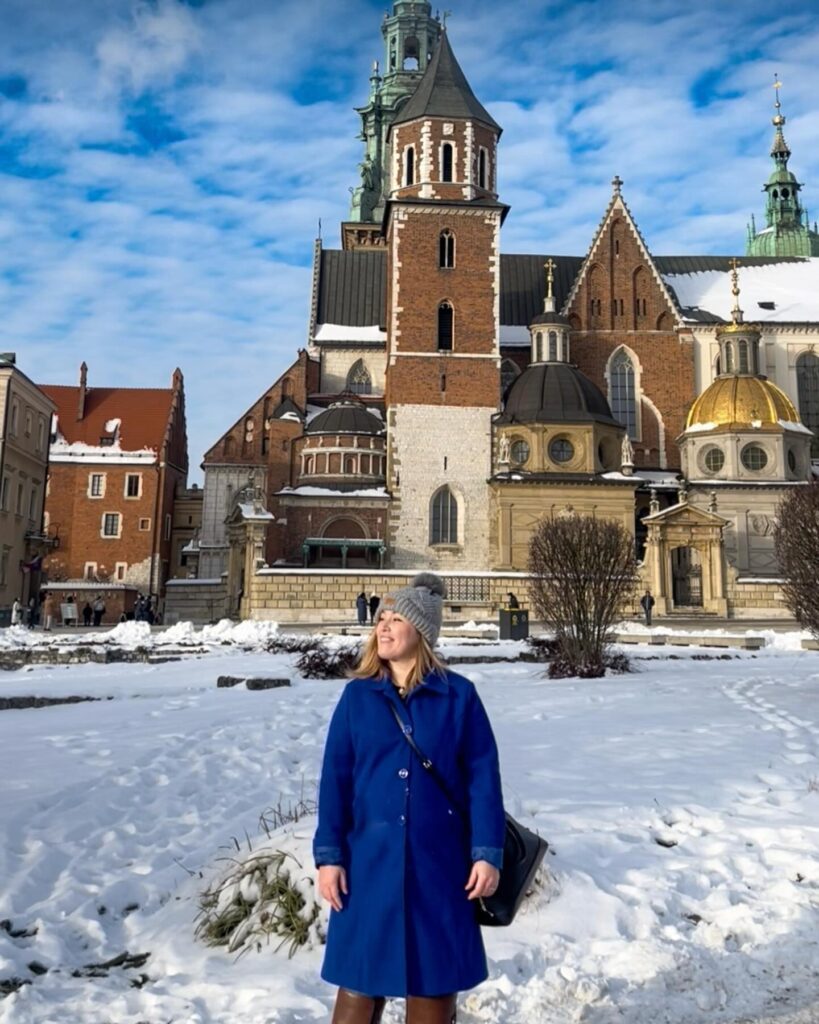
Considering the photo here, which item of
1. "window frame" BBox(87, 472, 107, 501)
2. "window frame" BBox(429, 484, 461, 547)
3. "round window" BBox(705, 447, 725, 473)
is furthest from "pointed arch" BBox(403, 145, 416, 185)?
"window frame" BBox(87, 472, 107, 501)

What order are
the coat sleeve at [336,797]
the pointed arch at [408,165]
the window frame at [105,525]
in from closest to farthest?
the coat sleeve at [336,797]
the pointed arch at [408,165]
the window frame at [105,525]

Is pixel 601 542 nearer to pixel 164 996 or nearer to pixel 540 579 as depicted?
pixel 540 579

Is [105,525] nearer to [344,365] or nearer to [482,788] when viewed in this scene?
[344,365]

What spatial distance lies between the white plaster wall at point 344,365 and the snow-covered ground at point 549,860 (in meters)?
38.3

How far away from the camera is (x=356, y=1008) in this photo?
3.03 meters

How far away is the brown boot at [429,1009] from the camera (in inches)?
116

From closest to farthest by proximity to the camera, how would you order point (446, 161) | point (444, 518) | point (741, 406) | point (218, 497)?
1. point (444, 518)
2. point (741, 406)
3. point (446, 161)
4. point (218, 497)

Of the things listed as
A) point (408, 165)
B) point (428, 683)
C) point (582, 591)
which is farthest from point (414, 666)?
point (408, 165)

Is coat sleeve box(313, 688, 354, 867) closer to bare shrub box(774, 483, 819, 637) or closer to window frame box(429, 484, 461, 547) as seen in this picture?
bare shrub box(774, 483, 819, 637)

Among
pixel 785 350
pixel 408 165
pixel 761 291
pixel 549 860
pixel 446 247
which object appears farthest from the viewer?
pixel 761 291

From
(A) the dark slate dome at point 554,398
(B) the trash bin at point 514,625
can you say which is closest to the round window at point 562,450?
(A) the dark slate dome at point 554,398

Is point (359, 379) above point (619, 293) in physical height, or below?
below

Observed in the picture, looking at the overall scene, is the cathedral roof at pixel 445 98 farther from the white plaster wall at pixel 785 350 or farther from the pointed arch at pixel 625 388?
the white plaster wall at pixel 785 350

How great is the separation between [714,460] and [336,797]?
39.3m
